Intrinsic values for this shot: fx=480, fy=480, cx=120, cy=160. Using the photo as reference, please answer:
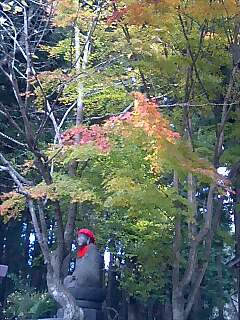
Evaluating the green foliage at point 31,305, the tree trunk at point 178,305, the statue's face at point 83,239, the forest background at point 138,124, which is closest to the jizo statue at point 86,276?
the statue's face at point 83,239

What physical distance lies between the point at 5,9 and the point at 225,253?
8579 mm

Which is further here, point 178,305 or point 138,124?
point 178,305

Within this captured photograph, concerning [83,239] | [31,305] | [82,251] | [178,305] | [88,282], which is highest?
[83,239]

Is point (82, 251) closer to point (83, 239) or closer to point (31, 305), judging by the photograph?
point (83, 239)

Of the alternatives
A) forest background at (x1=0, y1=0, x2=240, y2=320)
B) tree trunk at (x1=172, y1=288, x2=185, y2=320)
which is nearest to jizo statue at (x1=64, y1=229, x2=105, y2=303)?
forest background at (x1=0, y1=0, x2=240, y2=320)

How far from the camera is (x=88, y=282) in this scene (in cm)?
602

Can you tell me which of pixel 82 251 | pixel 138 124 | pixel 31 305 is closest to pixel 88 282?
pixel 82 251

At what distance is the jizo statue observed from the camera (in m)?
5.95

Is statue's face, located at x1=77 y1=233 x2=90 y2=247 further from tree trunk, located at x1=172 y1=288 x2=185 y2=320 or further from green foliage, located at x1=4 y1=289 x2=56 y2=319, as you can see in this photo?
green foliage, located at x1=4 y1=289 x2=56 y2=319

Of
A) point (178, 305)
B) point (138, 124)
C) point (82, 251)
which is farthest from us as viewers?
point (82, 251)

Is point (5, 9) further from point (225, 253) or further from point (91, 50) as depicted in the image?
point (225, 253)

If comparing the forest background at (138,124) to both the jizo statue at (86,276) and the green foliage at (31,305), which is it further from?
the green foliage at (31,305)

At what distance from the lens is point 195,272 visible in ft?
20.5

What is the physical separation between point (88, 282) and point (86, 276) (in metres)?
0.08
